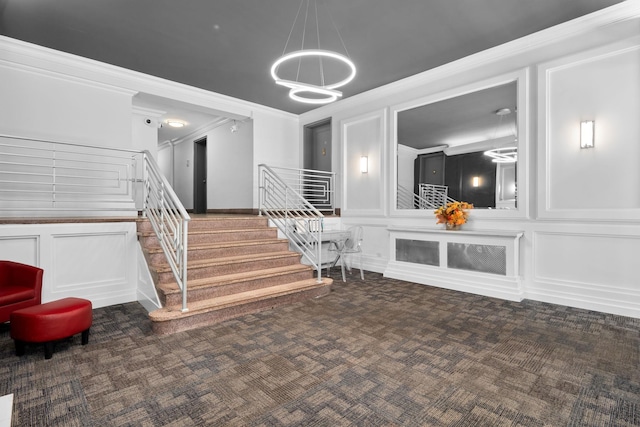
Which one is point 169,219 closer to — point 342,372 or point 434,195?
point 342,372

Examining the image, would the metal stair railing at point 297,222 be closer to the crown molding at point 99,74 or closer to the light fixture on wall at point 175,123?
the crown molding at point 99,74

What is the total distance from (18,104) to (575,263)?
7616 millimetres

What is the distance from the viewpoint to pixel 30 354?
269cm

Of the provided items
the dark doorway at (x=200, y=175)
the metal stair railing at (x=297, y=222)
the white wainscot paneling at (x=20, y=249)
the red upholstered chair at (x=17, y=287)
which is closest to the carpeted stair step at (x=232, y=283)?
the metal stair railing at (x=297, y=222)

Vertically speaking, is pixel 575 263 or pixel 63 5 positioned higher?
pixel 63 5

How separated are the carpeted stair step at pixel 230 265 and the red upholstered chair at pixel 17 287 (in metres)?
1.02

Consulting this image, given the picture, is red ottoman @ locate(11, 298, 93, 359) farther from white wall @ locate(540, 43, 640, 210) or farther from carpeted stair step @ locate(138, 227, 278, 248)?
white wall @ locate(540, 43, 640, 210)

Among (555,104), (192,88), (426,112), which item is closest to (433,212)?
(426,112)

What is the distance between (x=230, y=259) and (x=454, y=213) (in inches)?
131

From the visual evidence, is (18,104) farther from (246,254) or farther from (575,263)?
(575,263)

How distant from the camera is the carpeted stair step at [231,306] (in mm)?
3146

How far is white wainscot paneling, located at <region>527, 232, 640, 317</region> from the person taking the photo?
11.9 feet

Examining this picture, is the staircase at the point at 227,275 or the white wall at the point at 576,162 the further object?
the white wall at the point at 576,162

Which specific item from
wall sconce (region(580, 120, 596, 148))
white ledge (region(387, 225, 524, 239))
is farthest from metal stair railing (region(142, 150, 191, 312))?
wall sconce (region(580, 120, 596, 148))
